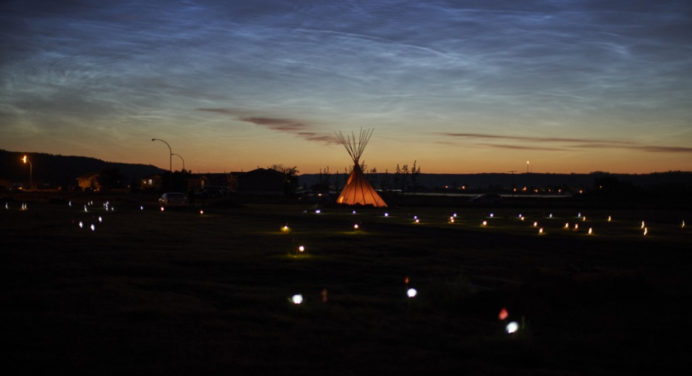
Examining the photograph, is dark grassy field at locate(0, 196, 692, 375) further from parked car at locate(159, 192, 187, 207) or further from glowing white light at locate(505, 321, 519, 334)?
parked car at locate(159, 192, 187, 207)

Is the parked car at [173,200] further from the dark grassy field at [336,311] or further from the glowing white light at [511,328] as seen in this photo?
the glowing white light at [511,328]

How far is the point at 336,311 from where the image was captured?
30.9ft

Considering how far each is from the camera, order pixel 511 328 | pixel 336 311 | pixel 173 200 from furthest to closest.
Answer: pixel 173 200
pixel 336 311
pixel 511 328

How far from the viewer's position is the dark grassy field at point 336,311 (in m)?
6.84

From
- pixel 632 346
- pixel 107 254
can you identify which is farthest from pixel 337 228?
pixel 632 346

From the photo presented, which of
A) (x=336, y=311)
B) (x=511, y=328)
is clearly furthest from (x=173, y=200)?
(x=511, y=328)

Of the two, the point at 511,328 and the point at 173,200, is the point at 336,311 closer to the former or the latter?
the point at 511,328

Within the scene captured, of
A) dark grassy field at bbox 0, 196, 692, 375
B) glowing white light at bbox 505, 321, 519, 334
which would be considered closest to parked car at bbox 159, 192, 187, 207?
dark grassy field at bbox 0, 196, 692, 375

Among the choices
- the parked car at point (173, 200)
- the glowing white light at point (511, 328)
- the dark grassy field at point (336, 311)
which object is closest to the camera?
the dark grassy field at point (336, 311)

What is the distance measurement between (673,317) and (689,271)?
5.87 m

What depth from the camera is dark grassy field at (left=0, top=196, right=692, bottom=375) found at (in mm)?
6836

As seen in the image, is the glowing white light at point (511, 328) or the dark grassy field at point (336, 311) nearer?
the dark grassy field at point (336, 311)

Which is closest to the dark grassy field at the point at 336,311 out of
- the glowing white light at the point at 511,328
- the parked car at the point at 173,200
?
the glowing white light at the point at 511,328

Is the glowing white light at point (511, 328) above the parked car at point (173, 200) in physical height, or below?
below
